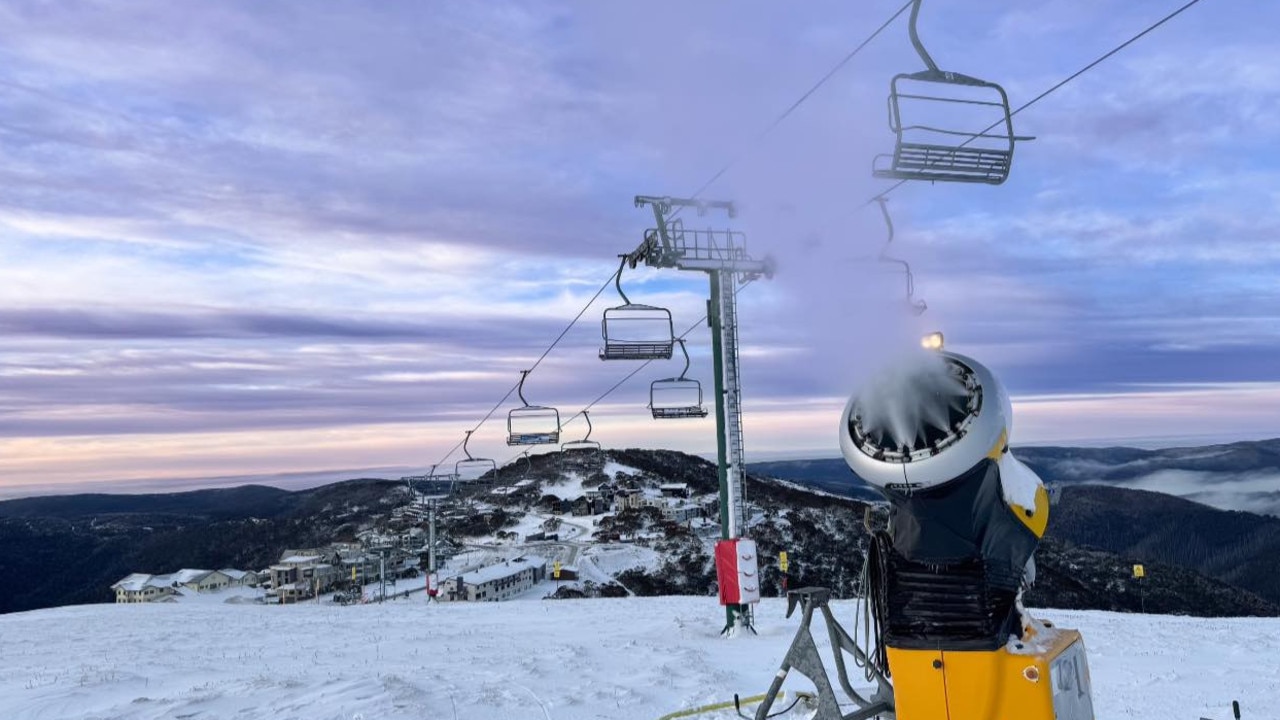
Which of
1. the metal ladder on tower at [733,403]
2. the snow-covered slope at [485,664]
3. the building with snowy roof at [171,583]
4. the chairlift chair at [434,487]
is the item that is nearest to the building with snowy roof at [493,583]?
the chairlift chair at [434,487]

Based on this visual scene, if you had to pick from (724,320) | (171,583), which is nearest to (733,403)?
(724,320)

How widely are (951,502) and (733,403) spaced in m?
11.9

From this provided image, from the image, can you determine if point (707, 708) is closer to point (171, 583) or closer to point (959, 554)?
point (959, 554)

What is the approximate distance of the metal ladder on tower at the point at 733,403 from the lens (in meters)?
17.0

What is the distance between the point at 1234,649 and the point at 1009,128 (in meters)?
14.5

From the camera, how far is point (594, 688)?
478 inches

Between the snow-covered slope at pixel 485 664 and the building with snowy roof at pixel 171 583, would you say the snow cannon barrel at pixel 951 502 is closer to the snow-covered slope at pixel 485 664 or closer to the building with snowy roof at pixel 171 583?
the snow-covered slope at pixel 485 664

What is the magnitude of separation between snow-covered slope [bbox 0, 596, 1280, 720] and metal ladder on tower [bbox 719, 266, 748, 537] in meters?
2.84

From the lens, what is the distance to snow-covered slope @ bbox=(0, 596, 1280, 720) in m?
11.1

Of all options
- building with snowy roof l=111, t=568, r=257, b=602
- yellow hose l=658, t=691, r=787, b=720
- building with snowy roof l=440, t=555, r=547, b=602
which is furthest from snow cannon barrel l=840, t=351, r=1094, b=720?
building with snowy roof l=111, t=568, r=257, b=602

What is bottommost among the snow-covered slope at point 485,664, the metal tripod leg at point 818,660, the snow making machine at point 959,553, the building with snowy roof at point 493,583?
the building with snowy roof at point 493,583

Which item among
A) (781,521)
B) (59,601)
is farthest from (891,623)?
(59,601)

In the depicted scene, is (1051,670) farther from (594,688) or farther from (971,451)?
(594,688)

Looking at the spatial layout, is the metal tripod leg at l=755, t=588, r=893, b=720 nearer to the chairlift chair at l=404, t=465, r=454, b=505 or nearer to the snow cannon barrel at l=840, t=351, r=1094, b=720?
the snow cannon barrel at l=840, t=351, r=1094, b=720
